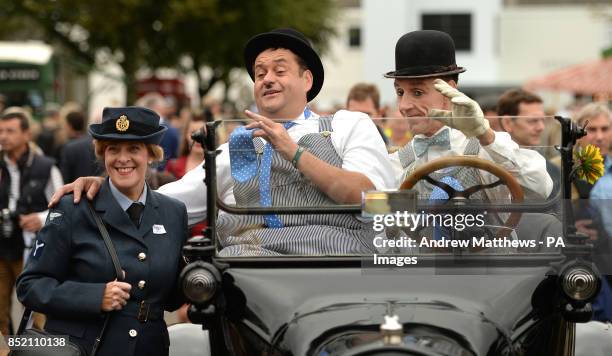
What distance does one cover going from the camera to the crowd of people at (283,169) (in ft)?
15.5

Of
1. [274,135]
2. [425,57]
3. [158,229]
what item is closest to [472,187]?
[274,135]

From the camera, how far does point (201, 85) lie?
132 ft

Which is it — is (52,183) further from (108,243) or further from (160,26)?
(160,26)

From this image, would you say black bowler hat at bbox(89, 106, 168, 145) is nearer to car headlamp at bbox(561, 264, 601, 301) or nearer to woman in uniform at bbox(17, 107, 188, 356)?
woman in uniform at bbox(17, 107, 188, 356)

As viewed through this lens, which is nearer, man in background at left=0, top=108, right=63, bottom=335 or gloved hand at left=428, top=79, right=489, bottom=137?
gloved hand at left=428, top=79, right=489, bottom=137

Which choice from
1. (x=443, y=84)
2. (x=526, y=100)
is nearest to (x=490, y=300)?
(x=443, y=84)

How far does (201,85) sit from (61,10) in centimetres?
568

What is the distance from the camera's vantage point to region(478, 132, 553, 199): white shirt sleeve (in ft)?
15.6

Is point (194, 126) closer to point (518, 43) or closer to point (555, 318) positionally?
point (555, 318)

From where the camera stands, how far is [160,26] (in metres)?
37.2

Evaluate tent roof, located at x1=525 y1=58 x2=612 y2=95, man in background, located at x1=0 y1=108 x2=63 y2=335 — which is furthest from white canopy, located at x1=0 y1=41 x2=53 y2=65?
man in background, located at x1=0 y1=108 x2=63 y2=335

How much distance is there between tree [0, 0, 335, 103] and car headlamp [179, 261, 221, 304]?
30.1 metres

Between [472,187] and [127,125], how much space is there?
146 centimetres

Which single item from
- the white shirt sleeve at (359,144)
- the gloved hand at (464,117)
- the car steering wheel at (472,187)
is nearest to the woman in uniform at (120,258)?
Answer: the white shirt sleeve at (359,144)
